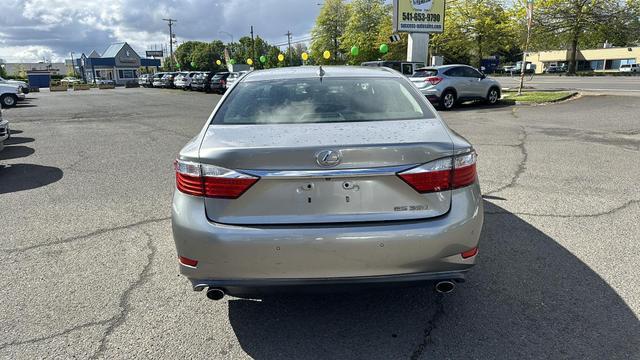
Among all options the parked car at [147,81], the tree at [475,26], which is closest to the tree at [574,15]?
the tree at [475,26]

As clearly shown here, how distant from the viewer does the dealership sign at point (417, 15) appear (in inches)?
848

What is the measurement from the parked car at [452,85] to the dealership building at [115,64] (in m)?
88.8

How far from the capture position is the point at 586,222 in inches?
177

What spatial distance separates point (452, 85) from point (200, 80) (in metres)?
25.4

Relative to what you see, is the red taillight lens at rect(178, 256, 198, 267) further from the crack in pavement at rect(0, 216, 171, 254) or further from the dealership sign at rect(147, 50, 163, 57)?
the dealership sign at rect(147, 50, 163, 57)

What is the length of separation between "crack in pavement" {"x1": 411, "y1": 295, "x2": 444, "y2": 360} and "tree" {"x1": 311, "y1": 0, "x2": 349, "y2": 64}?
212 feet

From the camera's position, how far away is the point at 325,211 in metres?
2.33

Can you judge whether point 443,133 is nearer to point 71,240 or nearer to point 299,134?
point 299,134

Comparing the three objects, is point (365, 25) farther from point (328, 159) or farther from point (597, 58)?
point (328, 159)

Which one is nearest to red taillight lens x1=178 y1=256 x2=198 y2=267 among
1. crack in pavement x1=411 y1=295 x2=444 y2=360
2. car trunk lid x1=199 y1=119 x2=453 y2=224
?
car trunk lid x1=199 y1=119 x2=453 y2=224

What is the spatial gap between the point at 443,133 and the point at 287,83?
4.51ft

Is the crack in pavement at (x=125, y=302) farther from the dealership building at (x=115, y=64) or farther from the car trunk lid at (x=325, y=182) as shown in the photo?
the dealership building at (x=115, y=64)

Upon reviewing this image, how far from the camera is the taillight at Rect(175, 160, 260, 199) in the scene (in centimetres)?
233

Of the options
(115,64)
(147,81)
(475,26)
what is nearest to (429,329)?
(475,26)
